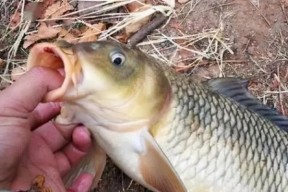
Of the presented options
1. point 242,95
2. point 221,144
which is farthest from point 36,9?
point 221,144

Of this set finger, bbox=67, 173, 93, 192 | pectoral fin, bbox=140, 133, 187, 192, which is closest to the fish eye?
pectoral fin, bbox=140, 133, 187, 192

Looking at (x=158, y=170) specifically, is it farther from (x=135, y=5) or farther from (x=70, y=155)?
(x=135, y=5)

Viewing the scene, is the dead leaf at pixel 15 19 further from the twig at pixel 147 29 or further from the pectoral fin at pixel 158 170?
the pectoral fin at pixel 158 170

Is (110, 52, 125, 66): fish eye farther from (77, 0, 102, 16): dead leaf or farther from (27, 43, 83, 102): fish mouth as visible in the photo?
(77, 0, 102, 16): dead leaf

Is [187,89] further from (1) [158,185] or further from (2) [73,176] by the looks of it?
(2) [73,176]

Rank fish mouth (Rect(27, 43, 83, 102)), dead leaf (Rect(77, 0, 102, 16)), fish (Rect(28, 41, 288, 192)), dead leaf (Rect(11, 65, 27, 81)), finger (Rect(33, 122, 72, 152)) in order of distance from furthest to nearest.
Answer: dead leaf (Rect(77, 0, 102, 16)) < dead leaf (Rect(11, 65, 27, 81)) < finger (Rect(33, 122, 72, 152)) < fish (Rect(28, 41, 288, 192)) < fish mouth (Rect(27, 43, 83, 102))
